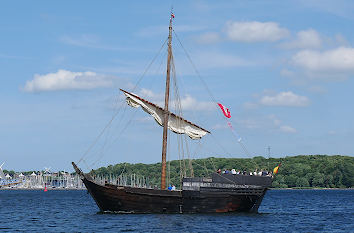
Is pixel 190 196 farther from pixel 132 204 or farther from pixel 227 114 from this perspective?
pixel 227 114

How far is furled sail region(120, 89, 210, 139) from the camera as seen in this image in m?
54.2

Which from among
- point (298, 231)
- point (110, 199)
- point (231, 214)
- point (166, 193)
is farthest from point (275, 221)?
point (110, 199)

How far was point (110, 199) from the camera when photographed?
50219 millimetres

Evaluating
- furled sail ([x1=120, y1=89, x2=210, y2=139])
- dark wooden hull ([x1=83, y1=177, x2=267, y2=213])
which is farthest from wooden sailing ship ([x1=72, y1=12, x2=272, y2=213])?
furled sail ([x1=120, y1=89, x2=210, y2=139])

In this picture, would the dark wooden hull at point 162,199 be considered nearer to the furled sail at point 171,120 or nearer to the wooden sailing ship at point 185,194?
the wooden sailing ship at point 185,194

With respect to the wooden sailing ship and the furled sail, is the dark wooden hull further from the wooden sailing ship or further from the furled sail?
the furled sail

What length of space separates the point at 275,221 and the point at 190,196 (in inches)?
323

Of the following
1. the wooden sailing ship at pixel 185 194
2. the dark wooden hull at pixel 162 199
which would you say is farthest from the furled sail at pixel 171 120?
the dark wooden hull at pixel 162 199

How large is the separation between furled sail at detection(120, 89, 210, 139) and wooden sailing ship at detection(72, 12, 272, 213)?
512 mm

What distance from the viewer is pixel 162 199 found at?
161 ft

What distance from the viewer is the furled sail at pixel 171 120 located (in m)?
54.2

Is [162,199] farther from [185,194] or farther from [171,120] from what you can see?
[171,120]

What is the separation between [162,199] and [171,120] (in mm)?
8627

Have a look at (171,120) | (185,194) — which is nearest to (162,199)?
(185,194)
